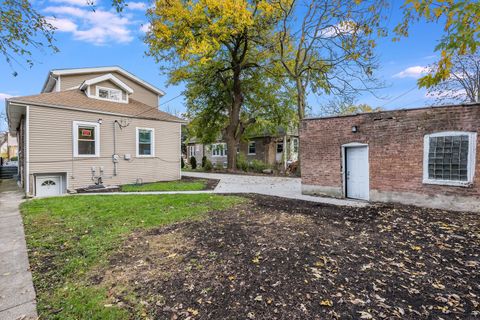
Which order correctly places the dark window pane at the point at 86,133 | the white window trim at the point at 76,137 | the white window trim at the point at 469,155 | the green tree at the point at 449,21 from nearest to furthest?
the green tree at the point at 449,21, the white window trim at the point at 469,155, the white window trim at the point at 76,137, the dark window pane at the point at 86,133

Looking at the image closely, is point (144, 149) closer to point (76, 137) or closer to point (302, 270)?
point (76, 137)

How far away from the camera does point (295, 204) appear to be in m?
7.95

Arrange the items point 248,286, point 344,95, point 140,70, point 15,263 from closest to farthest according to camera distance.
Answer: point 248,286 → point 15,263 → point 344,95 → point 140,70

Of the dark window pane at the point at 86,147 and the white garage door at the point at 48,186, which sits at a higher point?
the dark window pane at the point at 86,147

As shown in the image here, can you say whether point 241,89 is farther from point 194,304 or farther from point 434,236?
point 194,304

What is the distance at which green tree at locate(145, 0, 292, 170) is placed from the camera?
1477cm

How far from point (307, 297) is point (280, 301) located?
12.9 inches

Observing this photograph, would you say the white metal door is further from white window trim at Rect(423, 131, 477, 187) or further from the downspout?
the downspout

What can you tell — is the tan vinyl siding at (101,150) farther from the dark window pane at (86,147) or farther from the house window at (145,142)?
the dark window pane at (86,147)

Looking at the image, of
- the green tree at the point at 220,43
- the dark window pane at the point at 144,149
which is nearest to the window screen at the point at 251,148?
the green tree at the point at 220,43

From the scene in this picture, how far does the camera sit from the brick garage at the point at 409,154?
6.59 m

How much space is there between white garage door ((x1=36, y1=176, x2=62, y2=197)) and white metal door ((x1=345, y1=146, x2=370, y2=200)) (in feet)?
39.1

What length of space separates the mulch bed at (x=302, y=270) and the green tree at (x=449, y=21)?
3075mm

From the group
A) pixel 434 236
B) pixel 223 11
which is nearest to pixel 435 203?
pixel 434 236
